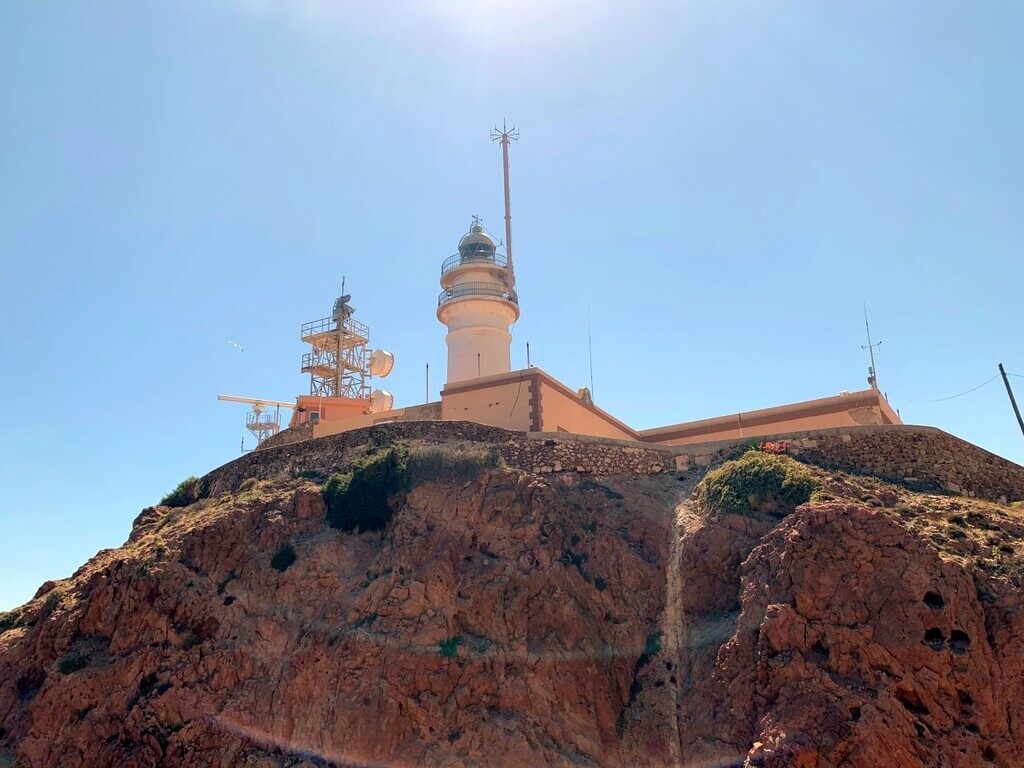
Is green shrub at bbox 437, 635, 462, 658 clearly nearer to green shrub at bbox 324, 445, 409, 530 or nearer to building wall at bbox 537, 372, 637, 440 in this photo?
green shrub at bbox 324, 445, 409, 530

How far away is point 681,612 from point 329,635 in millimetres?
8714

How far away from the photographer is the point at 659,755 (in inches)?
769

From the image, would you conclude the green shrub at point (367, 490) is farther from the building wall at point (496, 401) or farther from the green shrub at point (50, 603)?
the green shrub at point (50, 603)

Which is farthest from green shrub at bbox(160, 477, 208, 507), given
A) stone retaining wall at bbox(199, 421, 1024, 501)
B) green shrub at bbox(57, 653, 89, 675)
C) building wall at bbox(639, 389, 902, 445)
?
building wall at bbox(639, 389, 902, 445)

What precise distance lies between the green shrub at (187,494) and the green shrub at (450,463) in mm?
8711

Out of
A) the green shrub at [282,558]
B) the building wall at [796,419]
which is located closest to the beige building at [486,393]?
the building wall at [796,419]

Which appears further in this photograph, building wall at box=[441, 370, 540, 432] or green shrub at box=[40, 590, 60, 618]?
building wall at box=[441, 370, 540, 432]

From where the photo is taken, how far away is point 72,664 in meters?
22.5

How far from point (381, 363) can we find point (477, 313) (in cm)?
814

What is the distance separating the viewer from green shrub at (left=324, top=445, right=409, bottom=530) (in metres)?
25.3

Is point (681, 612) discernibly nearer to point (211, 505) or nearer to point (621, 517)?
point (621, 517)

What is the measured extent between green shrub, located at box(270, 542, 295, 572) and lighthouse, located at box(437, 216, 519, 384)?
12174mm

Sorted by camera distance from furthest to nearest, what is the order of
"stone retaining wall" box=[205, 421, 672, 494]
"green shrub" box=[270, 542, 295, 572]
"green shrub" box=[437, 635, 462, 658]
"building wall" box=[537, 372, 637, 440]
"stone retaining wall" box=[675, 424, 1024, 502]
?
"building wall" box=[537, 372, 637, 440] → "stone retaining wall" box=[205, 421, 672, 494] → "green shrub" box=[270, 542, 295, 572] → "stone retaining wall" box=[675, 424, 1024, 502] → "green shrub" box=[437, 635, 462, 658]

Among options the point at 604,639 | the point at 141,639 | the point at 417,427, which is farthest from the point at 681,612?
the point at 141,639
